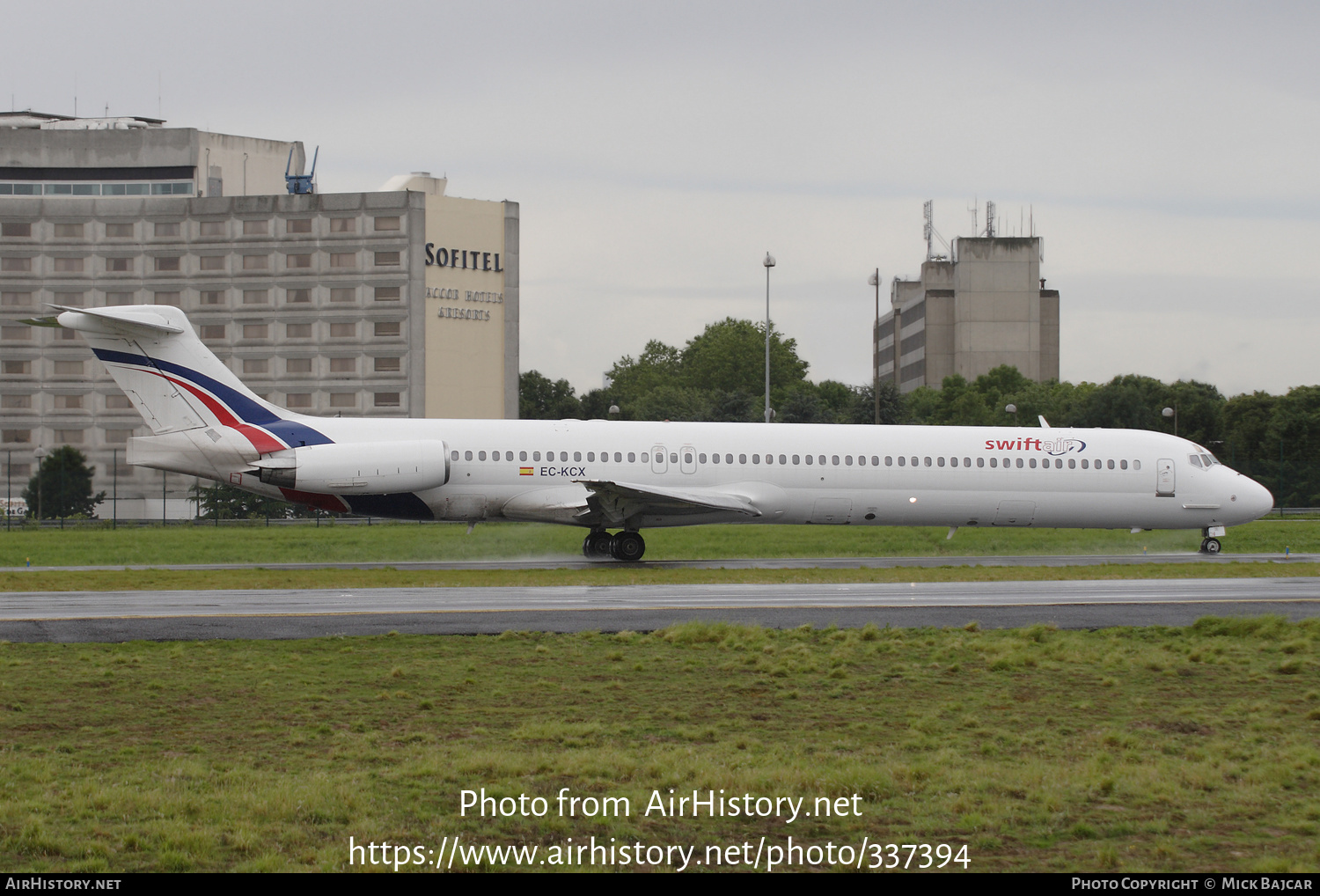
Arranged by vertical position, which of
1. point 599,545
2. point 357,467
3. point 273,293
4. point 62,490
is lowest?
point 599,545

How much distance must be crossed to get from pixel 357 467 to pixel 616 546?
5933 mm

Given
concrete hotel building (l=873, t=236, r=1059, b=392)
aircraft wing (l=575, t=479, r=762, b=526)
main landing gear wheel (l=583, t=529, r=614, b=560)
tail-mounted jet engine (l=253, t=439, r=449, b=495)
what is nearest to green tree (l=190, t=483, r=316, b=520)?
tail-mounted jet engine (l=253, t=439, r=449, b=495)

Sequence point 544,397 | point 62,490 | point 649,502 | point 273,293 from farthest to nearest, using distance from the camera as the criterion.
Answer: point 544,397, point 273,293, point 62,490, point 649,502

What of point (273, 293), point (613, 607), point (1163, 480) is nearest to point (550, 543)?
point (1163, 480)

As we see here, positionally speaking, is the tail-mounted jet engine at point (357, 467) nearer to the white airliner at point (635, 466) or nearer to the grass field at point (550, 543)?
the white airliner at point (635, 466)

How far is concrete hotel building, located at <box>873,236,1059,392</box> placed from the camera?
4963 inches

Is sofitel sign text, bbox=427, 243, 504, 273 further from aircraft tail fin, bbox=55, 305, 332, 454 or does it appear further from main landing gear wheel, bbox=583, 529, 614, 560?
main landing gear wheel, bbox=583, 529, 614, 560

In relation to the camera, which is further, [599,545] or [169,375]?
[599,545]

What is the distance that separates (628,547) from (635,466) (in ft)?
6.38

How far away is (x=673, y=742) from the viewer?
32.0ft

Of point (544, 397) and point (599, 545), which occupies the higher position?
point (544, 397)

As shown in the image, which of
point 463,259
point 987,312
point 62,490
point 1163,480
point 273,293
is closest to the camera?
point 1163,480

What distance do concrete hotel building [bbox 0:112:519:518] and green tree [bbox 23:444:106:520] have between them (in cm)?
3151

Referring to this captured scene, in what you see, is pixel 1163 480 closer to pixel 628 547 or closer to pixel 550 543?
pixel 628 547
